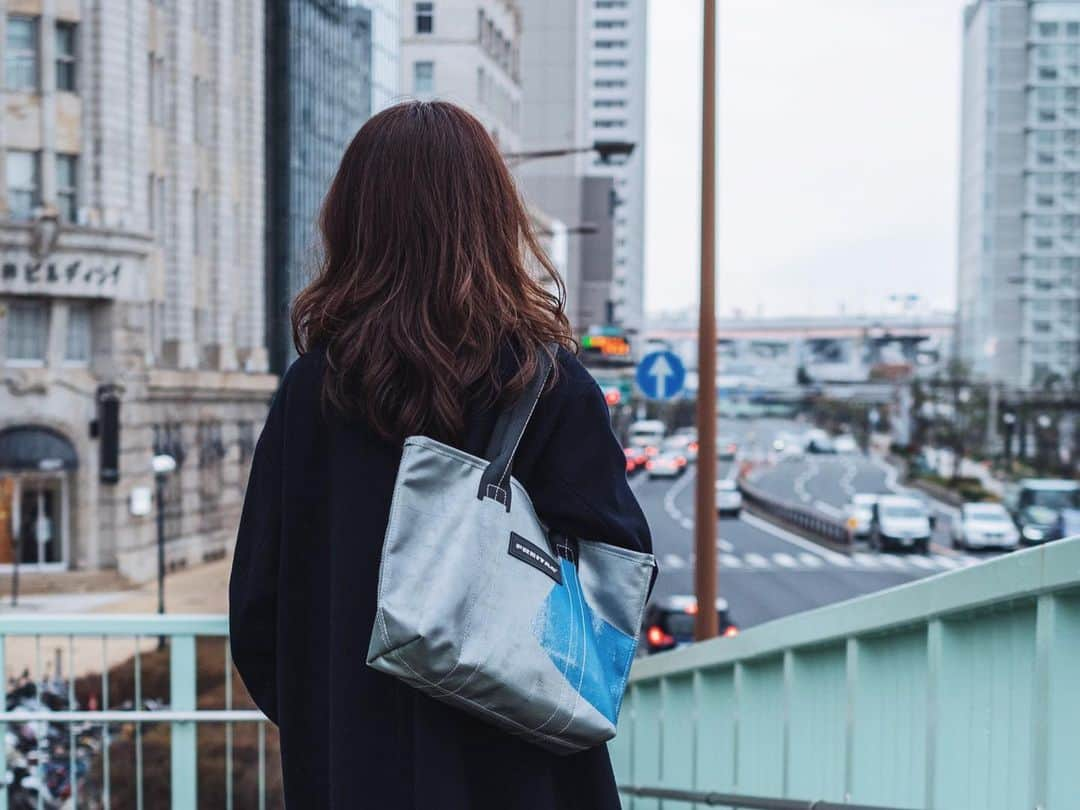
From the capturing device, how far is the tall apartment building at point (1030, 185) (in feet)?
322

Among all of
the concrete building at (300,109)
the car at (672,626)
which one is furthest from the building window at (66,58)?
the car at (672,626)

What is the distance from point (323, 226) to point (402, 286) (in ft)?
0.77

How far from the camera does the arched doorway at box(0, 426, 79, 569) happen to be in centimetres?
2848

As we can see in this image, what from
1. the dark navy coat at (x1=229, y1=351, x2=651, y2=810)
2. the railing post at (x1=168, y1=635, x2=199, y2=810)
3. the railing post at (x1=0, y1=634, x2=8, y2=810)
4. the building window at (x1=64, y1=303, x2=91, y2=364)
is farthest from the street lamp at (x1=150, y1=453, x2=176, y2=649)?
the building window at (x1=64, y1=303, x2=91, y2=364)

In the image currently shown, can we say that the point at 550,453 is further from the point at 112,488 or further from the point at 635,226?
the point at 635,226

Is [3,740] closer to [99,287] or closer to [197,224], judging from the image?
[99,287]

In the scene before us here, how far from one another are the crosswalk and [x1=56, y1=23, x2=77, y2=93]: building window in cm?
1949

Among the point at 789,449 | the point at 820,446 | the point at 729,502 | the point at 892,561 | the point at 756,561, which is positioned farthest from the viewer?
the point at 820,446

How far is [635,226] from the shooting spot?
599 ft

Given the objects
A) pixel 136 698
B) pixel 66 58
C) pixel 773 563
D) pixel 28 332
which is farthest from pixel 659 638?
→ pixel 773 563

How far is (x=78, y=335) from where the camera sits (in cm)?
2984

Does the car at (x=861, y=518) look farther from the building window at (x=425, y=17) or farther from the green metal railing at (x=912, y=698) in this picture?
the green metal railing at (x=912, y=698)

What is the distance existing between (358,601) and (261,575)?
8.7 inches

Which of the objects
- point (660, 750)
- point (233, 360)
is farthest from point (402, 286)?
point (233, 360)
